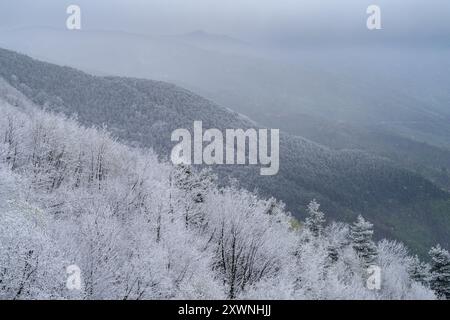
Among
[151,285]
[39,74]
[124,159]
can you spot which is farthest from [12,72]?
[151,285]

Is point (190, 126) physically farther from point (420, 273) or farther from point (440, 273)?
point (440, 273)

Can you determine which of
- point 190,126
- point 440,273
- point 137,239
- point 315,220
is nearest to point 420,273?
point 440,273

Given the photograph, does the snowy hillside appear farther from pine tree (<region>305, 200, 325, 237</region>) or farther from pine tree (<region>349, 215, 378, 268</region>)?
pine tree (<region>305, 200, 325, 237</region>)

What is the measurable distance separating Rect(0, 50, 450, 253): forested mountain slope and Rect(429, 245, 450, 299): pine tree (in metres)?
77.6

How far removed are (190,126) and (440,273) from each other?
12393 cm

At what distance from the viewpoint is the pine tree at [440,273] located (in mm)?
39844

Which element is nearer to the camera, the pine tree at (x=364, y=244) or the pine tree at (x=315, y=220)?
the pine tree at (x=364, y=244)

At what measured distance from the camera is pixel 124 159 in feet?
164

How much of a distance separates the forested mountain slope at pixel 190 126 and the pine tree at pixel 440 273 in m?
77.6

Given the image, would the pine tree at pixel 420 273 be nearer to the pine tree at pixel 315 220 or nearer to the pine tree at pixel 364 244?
the pine tree at pixel 364 244

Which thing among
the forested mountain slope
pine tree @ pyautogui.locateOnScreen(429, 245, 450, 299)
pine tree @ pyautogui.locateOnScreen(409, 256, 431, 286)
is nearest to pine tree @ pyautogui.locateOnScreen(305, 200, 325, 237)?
pine tree @ pyautogui.locateOnScreen(409, 256, 431, 286)

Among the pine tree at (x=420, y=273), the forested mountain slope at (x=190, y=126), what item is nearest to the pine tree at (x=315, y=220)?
the pine tree at (x=420, y=273)
